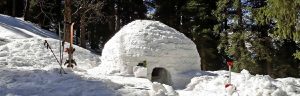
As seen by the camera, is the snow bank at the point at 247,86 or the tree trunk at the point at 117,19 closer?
the snow bank at the point at 247,86

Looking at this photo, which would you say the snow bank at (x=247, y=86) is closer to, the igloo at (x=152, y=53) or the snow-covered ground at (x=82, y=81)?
the snow-covered ground at (x=82, y=81)

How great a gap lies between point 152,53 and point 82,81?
5.59m

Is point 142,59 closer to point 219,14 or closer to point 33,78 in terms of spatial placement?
point 33,78

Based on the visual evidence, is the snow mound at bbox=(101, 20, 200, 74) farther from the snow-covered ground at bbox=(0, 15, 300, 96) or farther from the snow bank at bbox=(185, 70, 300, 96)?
the snow bank at bbox=(185, 70, 300, 96)

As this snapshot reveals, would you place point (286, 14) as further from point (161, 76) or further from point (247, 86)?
point (161, 76)

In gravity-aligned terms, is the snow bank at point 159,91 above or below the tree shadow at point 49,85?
below

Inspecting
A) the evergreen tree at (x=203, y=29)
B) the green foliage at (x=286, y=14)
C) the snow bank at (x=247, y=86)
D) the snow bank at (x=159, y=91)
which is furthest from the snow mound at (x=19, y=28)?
the green foliage at (x=286, y=14)

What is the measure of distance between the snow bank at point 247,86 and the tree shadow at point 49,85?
4.24 metres

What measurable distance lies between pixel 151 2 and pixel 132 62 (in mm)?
15459

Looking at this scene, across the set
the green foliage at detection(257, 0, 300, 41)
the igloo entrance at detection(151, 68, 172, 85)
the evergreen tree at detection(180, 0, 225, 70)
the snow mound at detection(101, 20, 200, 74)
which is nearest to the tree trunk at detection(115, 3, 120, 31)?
the evergreen tree at detection(180, 0, 225, 70)

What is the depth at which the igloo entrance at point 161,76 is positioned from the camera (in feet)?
59.0

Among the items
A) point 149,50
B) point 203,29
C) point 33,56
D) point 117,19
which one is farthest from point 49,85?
point 117,19

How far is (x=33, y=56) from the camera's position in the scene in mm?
20141

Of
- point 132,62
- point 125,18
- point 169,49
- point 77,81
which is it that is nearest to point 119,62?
point 132,62
